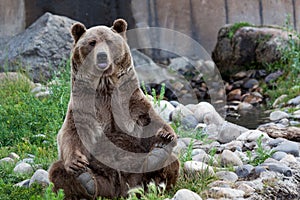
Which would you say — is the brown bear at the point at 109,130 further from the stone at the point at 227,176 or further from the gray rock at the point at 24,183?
the gray rock at the point at 24,183

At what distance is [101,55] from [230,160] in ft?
5.56

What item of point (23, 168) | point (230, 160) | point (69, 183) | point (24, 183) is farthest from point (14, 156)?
point (230, 160)

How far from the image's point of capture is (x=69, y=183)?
413 cm

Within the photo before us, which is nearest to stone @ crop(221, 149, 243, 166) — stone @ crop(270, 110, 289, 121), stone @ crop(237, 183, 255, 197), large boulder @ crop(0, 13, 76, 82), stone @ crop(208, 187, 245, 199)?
stone @ crop(237, 183, 255, 197)

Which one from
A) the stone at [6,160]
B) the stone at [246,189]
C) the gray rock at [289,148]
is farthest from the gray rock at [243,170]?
the stone at [6,160]

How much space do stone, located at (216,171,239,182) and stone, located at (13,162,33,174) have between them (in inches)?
66.0

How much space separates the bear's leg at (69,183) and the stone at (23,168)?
49.9 inches

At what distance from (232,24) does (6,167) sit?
765 centimetres

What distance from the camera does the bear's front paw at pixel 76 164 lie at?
4.03 metres

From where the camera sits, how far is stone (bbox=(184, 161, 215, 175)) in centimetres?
471

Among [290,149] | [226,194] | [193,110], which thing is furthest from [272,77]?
[226,194]

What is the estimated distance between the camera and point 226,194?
168 inches

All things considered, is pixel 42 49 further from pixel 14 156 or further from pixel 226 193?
pixel 226 193

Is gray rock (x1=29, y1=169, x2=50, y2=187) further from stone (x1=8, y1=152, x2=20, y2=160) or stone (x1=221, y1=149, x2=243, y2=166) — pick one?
stone (x1=221, y1=149, x2=243, y2=166)
